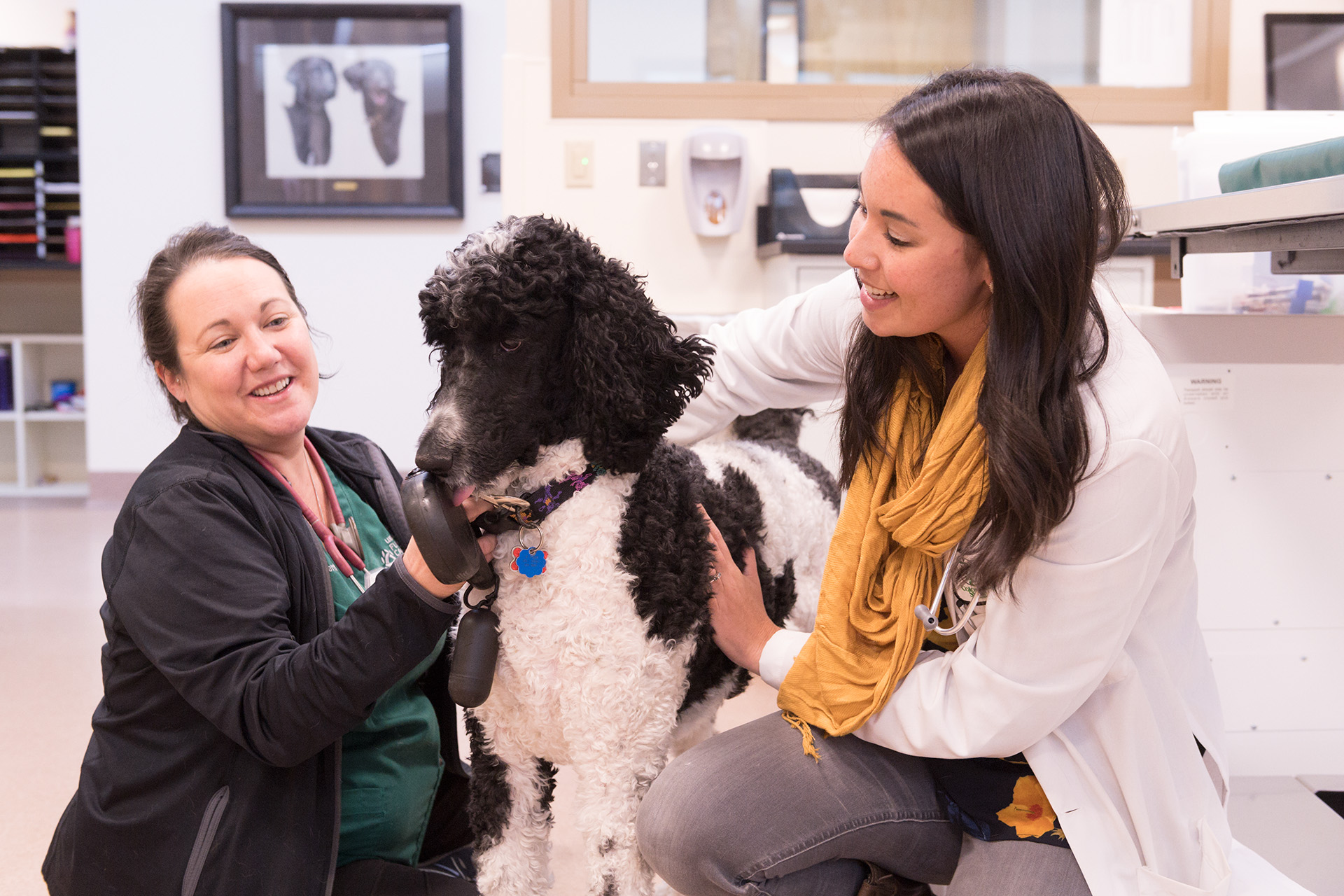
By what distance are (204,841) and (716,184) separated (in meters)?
2.36

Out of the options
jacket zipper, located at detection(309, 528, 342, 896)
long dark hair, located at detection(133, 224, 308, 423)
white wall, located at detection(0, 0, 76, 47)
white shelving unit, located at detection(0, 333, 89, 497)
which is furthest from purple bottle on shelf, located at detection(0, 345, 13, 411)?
jacket zipper, located at detection(309, 528, 342, 896)

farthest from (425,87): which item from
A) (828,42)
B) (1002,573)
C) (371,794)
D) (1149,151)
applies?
(1002,573)

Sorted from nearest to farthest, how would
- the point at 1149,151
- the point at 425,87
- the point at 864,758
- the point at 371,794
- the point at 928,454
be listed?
the point at 928,454 → the point at 864,758 → the point at 371,794 → the point at 1149,151 → the point at 425,87

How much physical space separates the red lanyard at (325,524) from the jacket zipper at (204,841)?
31 cm

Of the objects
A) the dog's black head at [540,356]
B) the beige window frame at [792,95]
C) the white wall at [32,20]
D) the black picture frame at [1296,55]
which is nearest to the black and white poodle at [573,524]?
the dog's black head at [540,356]

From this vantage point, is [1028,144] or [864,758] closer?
[1028,144]

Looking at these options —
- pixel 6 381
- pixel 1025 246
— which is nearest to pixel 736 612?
pixel 1025 246

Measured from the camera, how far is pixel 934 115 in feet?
3.21

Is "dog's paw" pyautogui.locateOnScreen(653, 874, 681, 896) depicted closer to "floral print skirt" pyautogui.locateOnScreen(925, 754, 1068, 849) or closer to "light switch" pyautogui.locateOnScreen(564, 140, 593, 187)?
"floral print skirt" pyautogui.locateOnScreen(925, 754, 1068, 849)

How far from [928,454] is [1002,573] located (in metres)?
0.15

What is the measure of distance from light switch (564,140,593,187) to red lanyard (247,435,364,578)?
71.5 inches

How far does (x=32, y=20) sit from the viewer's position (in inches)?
195

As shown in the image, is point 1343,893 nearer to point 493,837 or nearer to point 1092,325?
point 1092,325

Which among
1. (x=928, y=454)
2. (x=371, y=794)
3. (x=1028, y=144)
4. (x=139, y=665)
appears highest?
(x=1028, y=144)
